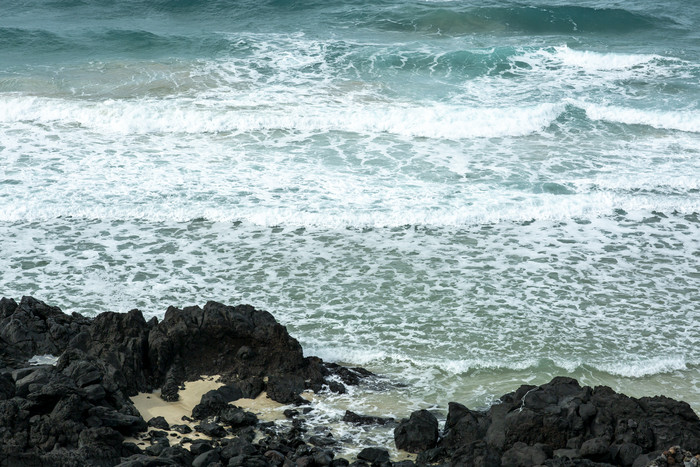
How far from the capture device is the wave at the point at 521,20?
95.1ft

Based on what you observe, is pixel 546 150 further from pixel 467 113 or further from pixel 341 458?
pixel 341 458

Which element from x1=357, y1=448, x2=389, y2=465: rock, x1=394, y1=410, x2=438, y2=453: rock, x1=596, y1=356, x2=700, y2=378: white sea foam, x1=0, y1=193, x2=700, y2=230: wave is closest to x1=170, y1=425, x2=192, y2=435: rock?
x1=357, y1=448, x2=389, y2=465: rock

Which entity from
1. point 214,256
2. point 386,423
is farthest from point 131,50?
point 386,423

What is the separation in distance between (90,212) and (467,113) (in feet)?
32.8

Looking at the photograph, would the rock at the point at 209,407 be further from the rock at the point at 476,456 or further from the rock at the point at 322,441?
the rock at the point at 476,456

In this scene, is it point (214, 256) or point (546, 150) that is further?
point (546, 150)

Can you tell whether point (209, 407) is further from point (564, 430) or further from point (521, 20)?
point (521, 20)

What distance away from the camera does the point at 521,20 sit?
97.7 feet

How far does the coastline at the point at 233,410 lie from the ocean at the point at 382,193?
77 centimetres

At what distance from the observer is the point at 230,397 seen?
8.27 m

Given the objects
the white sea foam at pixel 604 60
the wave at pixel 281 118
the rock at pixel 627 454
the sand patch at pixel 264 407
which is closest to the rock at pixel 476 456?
the rock at pixel 627 454

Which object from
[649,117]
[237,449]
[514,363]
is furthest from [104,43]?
[237,449]

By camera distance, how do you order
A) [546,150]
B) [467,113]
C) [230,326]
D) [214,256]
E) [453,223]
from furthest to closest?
1. [467,113]
2. [546,150]
3. [453,223]
4. [214,256]
5. [230,326]

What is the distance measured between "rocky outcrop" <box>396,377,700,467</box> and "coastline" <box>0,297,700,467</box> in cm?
1
